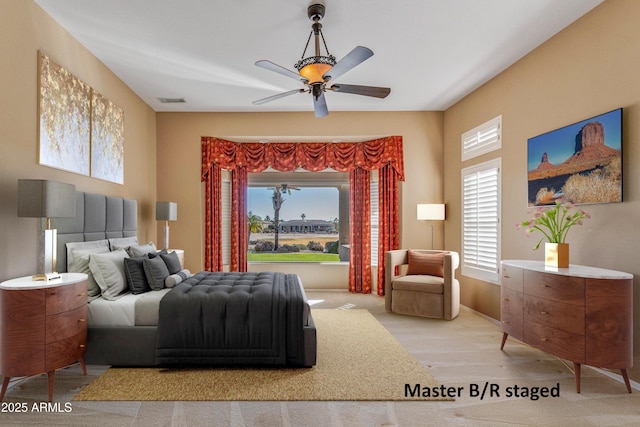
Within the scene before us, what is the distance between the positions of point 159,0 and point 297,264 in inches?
180

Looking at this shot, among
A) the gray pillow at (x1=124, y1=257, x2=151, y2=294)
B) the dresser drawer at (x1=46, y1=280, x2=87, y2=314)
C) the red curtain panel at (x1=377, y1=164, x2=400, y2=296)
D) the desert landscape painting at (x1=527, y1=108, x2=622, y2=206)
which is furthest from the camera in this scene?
the red curtain panel at (x1=377, y1=164, x2=400, y2=296)

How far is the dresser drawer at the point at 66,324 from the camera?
2.36m

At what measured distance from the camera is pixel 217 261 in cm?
577

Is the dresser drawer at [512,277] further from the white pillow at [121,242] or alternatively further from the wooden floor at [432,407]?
the white pillow at [121,242]

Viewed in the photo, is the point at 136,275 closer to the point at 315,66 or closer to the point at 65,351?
the point at 65,351

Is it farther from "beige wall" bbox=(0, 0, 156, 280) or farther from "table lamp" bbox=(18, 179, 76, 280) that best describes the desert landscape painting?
"beige wall" bbox=(0, 0, 156, 280)

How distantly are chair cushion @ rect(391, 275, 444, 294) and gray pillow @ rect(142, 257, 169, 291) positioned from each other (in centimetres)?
300

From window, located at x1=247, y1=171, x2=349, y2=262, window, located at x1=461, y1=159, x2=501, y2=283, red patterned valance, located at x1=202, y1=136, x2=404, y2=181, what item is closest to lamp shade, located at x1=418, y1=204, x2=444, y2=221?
window, located at x1=461, y1=159, x2=501, y2=283

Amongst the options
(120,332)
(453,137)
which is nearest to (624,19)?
(453,137)

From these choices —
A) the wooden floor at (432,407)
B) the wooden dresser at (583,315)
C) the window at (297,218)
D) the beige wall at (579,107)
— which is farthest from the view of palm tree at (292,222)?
the wooden dresser at (583,315)

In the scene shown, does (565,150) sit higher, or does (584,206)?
(565,150)

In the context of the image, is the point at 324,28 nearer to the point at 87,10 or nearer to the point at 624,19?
the point at 87,10

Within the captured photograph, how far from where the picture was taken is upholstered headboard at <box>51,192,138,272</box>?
312 centimetres

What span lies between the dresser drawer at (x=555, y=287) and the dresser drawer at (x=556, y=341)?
0.26 m
